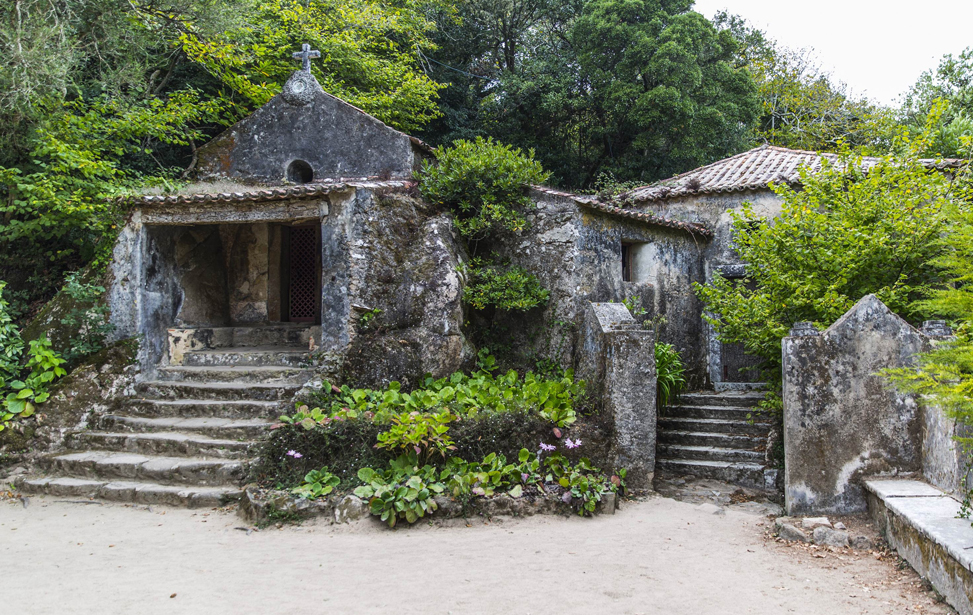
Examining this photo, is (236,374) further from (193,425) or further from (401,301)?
(401,301)

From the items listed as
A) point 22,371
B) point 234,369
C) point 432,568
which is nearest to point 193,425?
point 234,369

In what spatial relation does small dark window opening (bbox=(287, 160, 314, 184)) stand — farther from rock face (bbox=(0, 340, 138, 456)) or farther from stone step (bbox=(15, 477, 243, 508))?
stone step (bbox=(15, 477, 243, 508))

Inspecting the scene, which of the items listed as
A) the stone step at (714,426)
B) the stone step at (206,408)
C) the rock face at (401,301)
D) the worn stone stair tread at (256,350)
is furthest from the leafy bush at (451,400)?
the stone step at (714,426)

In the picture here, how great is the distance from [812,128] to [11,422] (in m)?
20.4

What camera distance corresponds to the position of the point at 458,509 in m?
6.44

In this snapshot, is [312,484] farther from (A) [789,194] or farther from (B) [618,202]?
(B) [618,202]

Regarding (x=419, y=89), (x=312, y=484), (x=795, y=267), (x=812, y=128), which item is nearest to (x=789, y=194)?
(x=795, y=267)

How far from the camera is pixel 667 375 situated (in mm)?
9320

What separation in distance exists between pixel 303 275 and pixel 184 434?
417cm

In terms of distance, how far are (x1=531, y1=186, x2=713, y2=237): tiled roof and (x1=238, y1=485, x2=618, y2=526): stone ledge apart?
4.61 meters

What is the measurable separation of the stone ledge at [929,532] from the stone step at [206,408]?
620 cm

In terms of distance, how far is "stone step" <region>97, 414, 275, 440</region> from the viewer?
777 centimetres

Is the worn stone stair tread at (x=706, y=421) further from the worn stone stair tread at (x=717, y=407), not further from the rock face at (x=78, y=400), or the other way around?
the rock face at (x=78, y=400)

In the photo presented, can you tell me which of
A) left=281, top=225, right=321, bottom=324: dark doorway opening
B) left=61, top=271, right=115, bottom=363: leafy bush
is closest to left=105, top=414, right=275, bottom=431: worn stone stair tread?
left=61, top=271, right=115, bottom=363: leafy bush
